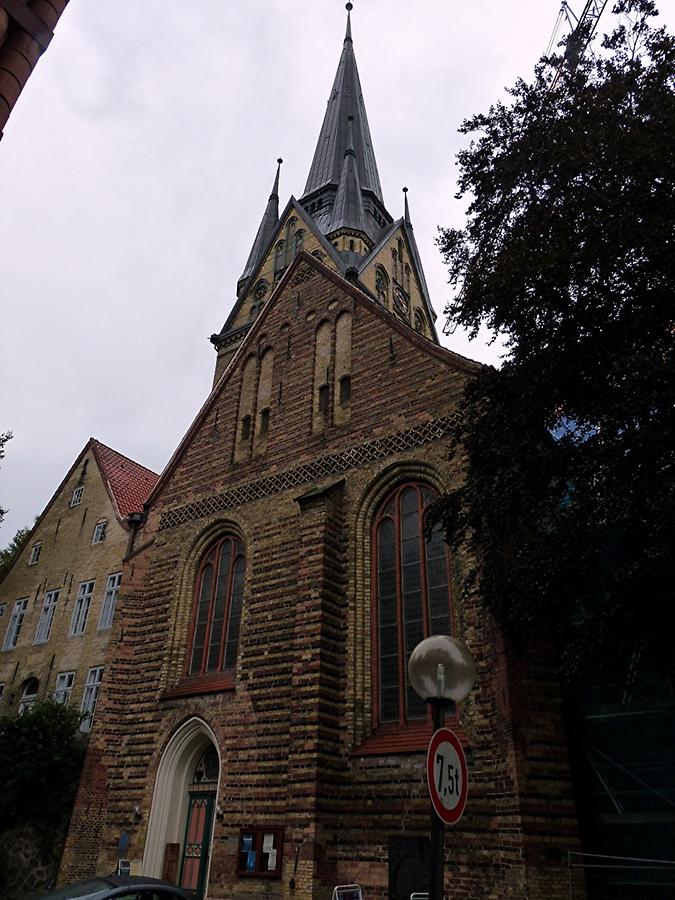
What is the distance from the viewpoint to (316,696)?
12031 millimetres

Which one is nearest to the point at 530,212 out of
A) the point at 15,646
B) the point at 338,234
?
the point at 15,646

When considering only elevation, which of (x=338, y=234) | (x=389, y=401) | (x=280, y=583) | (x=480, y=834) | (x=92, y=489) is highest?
(x=338, y=234)

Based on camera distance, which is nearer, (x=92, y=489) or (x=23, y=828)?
(x=23, y=828)

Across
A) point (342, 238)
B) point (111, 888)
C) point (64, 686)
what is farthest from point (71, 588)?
point (342, 238)

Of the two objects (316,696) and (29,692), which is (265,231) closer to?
(29,692)

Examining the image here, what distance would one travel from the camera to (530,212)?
10852 millimetres

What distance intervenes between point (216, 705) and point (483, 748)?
18.4ft

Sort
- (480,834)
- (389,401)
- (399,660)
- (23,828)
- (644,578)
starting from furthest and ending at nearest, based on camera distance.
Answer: (23,828) → (389,401) → (399,660) → (480,834) → (644,578)

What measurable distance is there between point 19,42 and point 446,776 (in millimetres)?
6945

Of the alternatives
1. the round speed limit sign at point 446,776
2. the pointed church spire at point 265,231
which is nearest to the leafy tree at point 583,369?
the round speed limit sign at point 446,776

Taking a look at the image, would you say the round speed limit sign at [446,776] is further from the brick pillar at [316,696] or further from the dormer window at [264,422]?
the dormer window at [264,422]

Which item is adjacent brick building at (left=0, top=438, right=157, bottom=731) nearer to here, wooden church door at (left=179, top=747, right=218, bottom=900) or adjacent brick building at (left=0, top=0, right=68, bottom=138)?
wooden church door at (left=179, top=747, right=218, bottom=900)

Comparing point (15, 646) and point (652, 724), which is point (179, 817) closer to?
point (652, 724)

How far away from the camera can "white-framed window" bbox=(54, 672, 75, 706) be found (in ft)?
66.1
